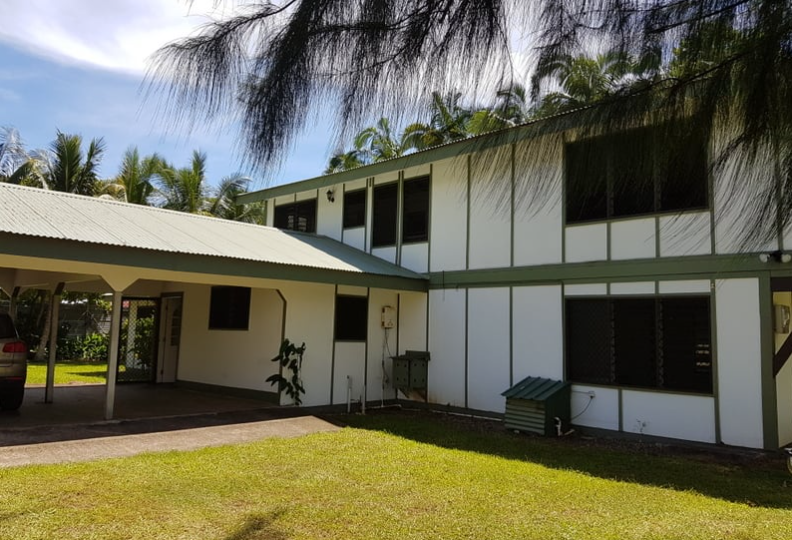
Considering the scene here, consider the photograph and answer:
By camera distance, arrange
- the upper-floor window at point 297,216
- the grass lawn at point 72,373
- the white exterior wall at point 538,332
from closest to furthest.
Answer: the white exterior wall at point 538,332 → the grass lawn at point 72,373 → the upper-floor window at point 297,216

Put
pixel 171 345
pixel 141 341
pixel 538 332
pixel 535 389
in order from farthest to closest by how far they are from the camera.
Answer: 1. pixel 141 341
2. pixel 171 345
3. pixel 538 332
4. pixel 535 389

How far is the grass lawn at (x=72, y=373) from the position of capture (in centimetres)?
1388

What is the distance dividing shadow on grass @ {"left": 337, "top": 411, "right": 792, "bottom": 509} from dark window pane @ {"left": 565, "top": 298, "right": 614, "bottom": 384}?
3.40ft

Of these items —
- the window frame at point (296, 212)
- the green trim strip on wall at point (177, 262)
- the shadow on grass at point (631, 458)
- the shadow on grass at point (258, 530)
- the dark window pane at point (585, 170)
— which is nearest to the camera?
the dark window pane at point (585, 170)

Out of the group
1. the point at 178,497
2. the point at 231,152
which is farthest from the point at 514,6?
the point at 178,497

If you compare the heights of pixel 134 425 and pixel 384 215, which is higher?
pixel 384 215

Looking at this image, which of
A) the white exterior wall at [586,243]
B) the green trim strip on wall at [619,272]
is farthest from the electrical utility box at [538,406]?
the white exterior wall at [586,243]

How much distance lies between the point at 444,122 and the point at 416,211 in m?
9.94

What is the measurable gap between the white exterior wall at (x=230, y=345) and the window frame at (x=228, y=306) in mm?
95

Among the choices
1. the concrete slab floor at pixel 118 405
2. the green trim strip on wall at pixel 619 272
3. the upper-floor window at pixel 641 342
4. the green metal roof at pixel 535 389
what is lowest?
the concrete slab floor at pixel 118 405

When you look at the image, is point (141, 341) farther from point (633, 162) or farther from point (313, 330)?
point (633, 162)

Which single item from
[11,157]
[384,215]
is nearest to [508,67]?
[384,215]

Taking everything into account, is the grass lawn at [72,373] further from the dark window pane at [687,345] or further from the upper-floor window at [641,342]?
the dark window pane at [687,345]

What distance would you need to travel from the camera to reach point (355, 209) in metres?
13.7
